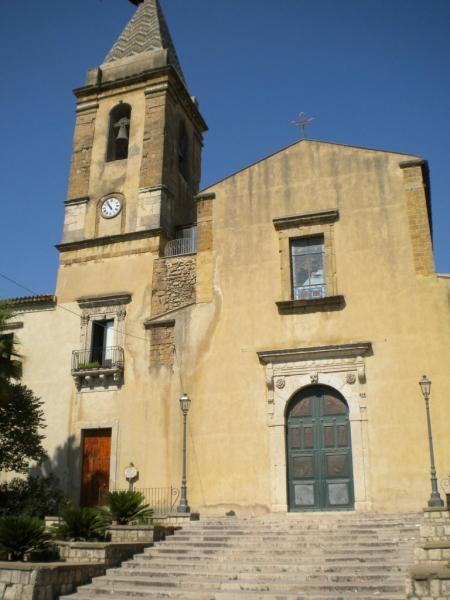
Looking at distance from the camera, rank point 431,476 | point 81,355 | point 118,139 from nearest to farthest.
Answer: point 431,476
point 81,355
point 118,139

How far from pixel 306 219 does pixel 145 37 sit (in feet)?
41.9

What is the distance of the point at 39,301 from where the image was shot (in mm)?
20312

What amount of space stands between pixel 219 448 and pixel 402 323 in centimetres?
571

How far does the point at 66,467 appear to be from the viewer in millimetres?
18312

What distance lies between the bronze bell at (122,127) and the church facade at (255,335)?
126cm

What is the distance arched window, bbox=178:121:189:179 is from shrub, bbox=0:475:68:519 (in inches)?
478

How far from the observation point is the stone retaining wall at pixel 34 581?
1010cm

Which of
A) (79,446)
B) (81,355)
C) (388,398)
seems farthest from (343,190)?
(79,446)

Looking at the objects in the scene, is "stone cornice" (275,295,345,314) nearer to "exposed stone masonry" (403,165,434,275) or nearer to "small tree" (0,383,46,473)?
"exposed stone masonry" (403,165,434,275)

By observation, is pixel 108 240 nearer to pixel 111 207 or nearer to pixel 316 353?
pixel 111 207

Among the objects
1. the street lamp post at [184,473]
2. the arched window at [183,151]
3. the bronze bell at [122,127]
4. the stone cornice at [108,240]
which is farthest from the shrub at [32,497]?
the arched window at [183,151]

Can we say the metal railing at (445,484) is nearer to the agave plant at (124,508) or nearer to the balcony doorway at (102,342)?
the agave plant at (124,508)

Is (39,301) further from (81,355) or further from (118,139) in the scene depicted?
(118,139)

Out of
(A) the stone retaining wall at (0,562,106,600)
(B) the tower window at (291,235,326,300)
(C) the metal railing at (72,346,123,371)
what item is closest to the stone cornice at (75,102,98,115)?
(C) the metal railing at (72,346,123,371)
